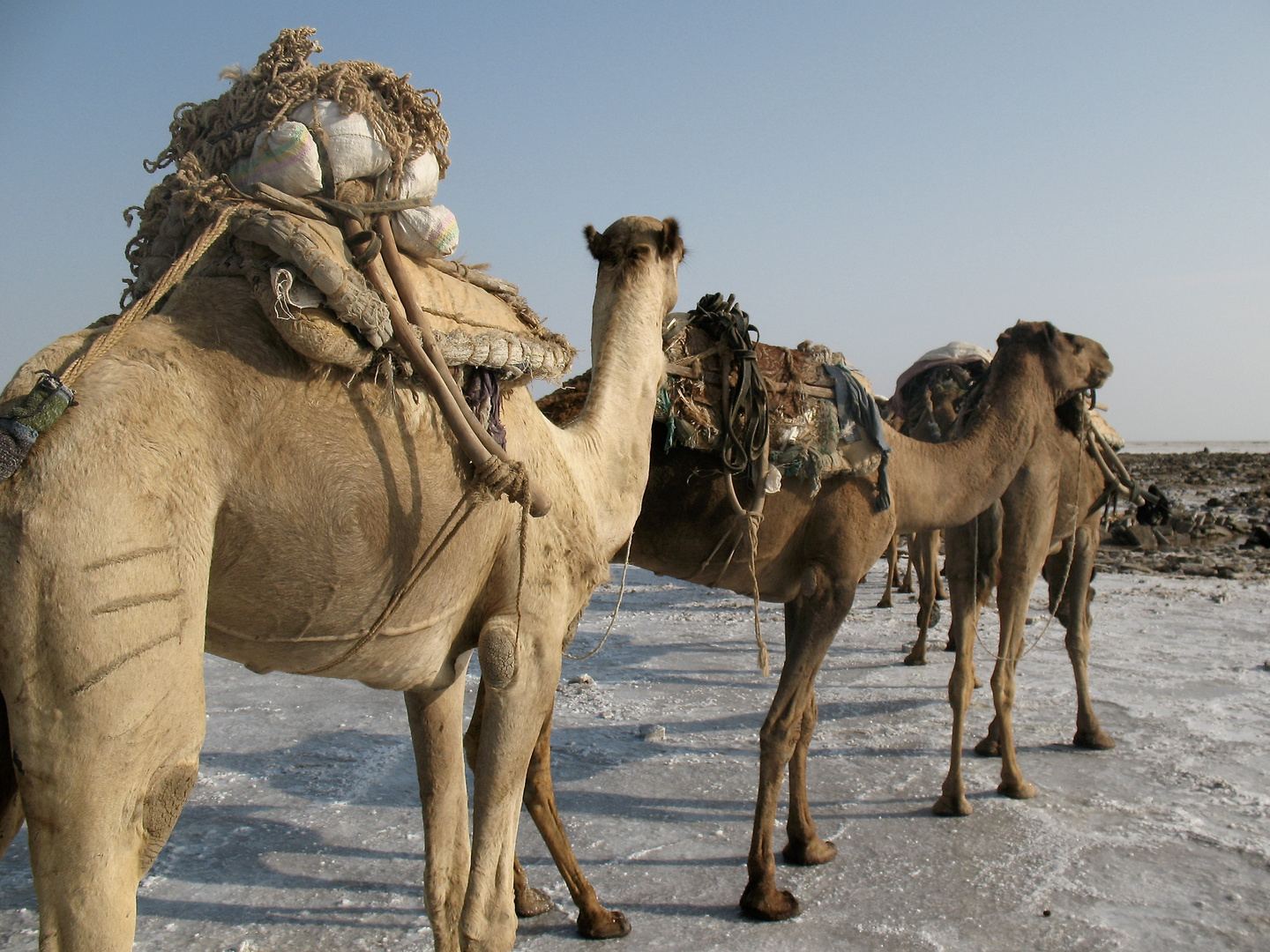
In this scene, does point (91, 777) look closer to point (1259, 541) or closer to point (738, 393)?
point (738, 393)

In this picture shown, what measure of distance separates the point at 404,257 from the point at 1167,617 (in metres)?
10.7

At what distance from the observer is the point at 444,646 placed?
2.89 m

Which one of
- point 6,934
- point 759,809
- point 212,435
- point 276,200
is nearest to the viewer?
point 212,435

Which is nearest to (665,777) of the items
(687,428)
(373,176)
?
(687,428)

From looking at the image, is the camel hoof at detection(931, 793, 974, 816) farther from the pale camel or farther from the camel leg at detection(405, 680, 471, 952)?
the camel leg at detection(405, 680, 471, 952)

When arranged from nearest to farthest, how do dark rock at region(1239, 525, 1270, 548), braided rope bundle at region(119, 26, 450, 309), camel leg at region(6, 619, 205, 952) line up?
camel leg at region(6, 619, 205, 952), braided rope bundle at region(119, 26, 450, 309), dark rock at region(1239, 525, 1270, 548)

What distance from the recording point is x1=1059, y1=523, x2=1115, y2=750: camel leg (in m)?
6.57

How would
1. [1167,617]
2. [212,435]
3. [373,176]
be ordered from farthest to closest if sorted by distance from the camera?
[1167,617], [373,176], [212,435]

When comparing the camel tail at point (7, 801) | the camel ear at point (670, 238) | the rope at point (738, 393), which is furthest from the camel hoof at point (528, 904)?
the camel ear at point (670, 238)

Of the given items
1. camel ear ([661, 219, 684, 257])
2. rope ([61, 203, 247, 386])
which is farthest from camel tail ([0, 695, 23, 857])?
camel ear ([661, 219, 684, 257])

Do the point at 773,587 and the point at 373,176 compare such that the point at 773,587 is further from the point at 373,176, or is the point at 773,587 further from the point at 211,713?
the point at 211,713

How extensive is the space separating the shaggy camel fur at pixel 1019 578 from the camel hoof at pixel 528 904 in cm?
248

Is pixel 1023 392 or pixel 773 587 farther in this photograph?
pixel 1023 392

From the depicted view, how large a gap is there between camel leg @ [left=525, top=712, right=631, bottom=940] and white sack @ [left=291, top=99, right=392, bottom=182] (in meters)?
2.29
